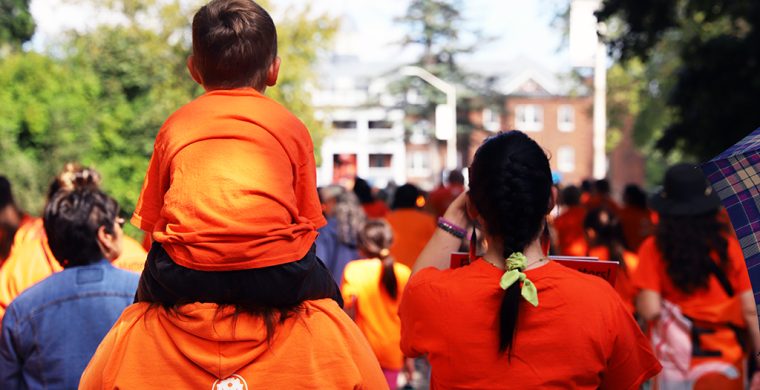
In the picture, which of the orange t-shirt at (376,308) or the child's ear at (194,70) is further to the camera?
the orange t-shirt at (376,308)

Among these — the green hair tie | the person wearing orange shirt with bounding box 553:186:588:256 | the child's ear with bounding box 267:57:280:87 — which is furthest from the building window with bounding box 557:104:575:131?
the child's ear with bounding box 267:57:280:87

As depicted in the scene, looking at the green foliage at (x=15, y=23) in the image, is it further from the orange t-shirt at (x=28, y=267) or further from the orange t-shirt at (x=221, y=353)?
the orange t-shirt at (x=221, y=353)

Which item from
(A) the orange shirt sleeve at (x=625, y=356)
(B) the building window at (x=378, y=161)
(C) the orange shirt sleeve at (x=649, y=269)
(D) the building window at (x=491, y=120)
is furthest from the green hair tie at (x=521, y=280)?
(B) the building window at (x=378, y=161)

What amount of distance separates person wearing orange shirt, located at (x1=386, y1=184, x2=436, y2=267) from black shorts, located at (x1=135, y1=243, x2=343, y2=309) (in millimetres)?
7228

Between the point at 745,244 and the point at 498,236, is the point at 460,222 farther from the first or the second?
the point at 745,244

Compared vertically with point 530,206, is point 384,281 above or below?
below

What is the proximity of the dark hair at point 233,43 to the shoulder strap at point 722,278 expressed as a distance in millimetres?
3384

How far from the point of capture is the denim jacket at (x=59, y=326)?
390 centimetres

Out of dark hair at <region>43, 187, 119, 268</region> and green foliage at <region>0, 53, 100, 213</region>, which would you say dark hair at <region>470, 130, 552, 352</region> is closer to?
dark hair at <region>43, 187, 119, 268</region>

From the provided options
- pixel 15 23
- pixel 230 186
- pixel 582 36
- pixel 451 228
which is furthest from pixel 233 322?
pixel 15 23

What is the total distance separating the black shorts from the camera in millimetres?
2588

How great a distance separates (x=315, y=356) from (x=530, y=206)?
2.69 feet

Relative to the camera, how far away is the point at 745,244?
10.2 feet

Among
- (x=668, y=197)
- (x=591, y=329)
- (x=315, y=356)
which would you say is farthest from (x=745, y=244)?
(x=668, y=197)
